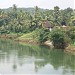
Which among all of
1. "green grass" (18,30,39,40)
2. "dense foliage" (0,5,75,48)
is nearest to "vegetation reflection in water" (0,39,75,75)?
"dense foliage" (0,5,75,48)

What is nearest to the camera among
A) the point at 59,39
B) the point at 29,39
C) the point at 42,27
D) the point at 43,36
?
the point at 59,39

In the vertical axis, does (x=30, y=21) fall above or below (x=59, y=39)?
above

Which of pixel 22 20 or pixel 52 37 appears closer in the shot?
pixel 52 37

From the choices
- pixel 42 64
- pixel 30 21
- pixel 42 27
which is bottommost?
pixel 42 64

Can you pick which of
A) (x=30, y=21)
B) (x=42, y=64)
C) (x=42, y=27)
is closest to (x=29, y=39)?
(x=42, y=27)

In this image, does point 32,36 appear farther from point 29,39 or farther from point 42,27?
point 42,27

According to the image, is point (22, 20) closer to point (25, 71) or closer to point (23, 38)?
point (23, 38)

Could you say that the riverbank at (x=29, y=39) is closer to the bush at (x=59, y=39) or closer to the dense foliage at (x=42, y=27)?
the dense foliage at (x=42, y=27)

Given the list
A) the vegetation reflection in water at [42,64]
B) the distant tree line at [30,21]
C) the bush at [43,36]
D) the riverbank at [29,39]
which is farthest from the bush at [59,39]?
the distant tree line at [30,21]

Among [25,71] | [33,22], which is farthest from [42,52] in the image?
[33,22]

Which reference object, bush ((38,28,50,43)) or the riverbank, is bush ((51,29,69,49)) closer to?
the riverbank

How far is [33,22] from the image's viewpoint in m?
57.0

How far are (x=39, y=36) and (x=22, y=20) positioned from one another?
63.7ft

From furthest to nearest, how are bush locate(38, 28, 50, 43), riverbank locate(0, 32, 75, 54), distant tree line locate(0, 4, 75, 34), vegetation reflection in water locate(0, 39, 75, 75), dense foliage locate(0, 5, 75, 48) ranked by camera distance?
distant tree line locate(0, 4, 75, 34) < bush locate(38, 28, 50, 43) < dense foliage locate(0, 5, 75, 48) < riverbank locate(0, 32, 75, 54) < vegetation reflection in water locate(0, 39, 75, 75)
